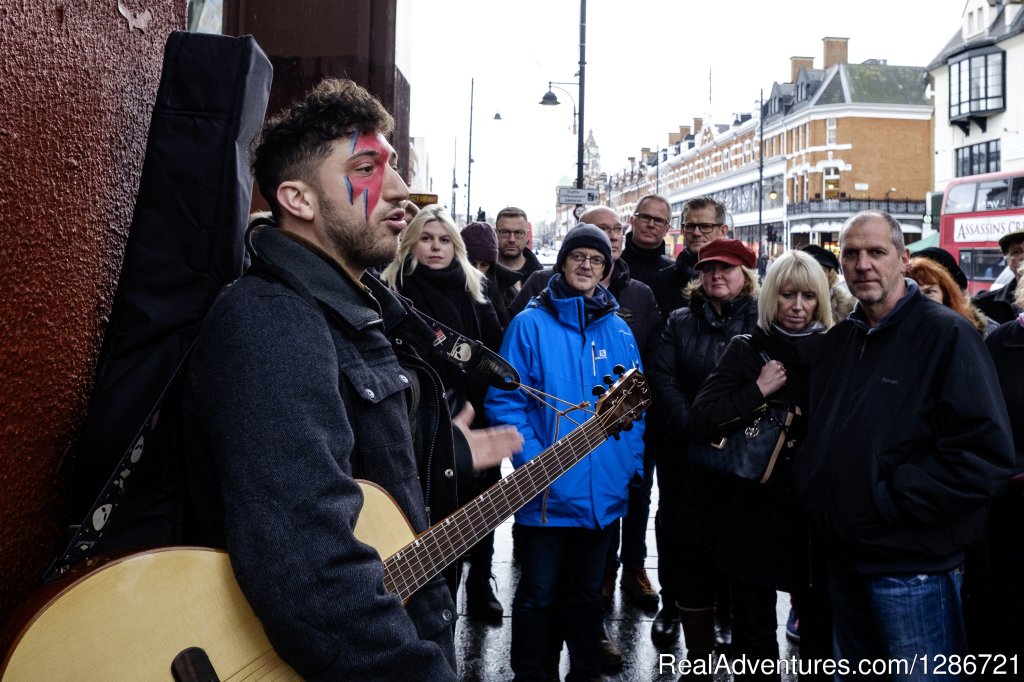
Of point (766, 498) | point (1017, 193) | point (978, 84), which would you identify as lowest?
point (766, 498)

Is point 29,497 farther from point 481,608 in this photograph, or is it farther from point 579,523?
point 481,608

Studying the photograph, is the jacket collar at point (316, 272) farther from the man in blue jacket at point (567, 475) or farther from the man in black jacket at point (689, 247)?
the man in black jacket at point (689, 247)

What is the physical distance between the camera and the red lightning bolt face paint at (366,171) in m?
1.84

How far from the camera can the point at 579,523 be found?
12.2ft

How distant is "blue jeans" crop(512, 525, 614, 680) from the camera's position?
375 cm

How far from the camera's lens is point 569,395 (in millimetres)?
3896

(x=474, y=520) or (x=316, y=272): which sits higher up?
(x=316, y=272)

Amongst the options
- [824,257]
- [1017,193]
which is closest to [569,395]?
[824,257]

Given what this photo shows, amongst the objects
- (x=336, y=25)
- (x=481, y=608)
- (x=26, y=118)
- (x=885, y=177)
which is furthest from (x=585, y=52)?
(x=885, y=177)

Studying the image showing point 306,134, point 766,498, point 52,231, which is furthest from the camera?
point 766,498

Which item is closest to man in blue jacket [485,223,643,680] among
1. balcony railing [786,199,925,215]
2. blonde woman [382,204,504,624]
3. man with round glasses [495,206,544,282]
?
blonde woman [382,204,504,624]

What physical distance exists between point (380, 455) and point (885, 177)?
6411 centimetres

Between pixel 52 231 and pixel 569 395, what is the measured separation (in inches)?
101

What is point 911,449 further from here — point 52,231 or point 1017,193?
point 1017,193
